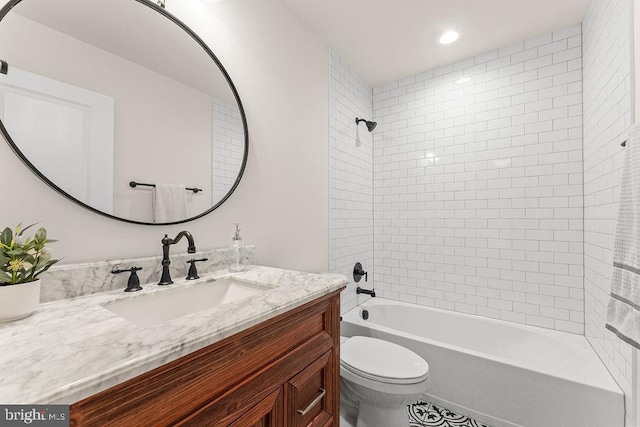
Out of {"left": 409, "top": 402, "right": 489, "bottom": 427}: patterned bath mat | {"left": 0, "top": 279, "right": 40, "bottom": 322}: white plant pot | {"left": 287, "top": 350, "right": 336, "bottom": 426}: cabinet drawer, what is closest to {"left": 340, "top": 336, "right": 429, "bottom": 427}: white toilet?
{"left": 409, "top": 402, "right": 489, "bottom": 427}: patterned bath mat

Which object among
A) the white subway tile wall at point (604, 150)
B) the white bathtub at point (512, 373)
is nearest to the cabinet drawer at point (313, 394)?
the white bathtub at point (512, 373)

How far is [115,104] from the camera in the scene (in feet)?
3.45

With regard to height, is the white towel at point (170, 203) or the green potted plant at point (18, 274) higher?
the white towel at point (170, 203)

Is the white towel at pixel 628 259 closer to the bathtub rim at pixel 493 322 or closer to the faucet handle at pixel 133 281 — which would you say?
the bathtub rim at pixel 493 322

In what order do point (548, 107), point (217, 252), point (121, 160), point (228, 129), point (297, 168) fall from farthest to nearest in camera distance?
point (548, 107), point (297, 168), point (228, 129), point (217, 252), point (121, 160)

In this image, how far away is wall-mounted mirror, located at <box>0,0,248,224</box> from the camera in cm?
87

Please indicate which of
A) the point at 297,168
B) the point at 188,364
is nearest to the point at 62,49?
the point at 188,364

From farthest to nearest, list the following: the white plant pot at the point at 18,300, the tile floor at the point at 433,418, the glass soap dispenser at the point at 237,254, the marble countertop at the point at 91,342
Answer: the tile floor at the point at 433,418 → the glass soap dispenser at the point at 237,254 → the white plant pot at the point at 18,300 → the marble countertop at the point at 91,342

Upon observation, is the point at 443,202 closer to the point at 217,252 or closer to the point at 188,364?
the point at 217,252

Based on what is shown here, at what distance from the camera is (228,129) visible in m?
1.46

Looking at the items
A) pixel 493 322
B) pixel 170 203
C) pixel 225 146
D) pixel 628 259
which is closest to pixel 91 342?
pixel 170 203

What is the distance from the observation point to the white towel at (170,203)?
1164mm

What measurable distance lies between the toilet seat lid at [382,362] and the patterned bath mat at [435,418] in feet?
1.70

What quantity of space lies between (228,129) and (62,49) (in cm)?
66
